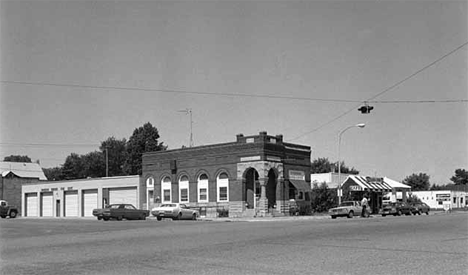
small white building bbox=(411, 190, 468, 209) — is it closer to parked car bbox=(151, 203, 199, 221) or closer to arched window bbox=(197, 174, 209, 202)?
arched window bbox=(197, 174, 209, 202)

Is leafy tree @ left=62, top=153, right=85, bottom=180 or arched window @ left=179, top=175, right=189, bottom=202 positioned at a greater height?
leafy tree @ left=62, top=153, right=85, bottom=180

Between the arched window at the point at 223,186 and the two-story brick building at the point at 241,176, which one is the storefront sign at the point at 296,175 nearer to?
the two-story brick building at the point at 241,176

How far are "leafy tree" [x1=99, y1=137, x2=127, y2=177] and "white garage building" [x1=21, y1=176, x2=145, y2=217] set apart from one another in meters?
35.1

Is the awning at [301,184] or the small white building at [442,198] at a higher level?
the awning at [301,184]

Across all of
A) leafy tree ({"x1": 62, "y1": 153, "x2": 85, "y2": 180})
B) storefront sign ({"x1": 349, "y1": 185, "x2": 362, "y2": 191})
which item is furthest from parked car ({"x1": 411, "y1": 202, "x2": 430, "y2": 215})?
leafy tree ({"x1": 62, "y1": 153, "x2": 85, "y2": 180})

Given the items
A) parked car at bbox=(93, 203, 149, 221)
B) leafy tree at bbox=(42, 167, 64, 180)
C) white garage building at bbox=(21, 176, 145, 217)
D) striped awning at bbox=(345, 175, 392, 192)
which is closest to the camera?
parked car at bbox=(93, 203, 149, 221)

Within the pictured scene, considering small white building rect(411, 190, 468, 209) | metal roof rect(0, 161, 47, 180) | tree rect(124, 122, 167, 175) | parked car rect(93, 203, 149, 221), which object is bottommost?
small white building rect(411, 190, 468, 209)

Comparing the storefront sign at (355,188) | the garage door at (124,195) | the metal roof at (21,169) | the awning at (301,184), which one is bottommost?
the garage door at (124,195)

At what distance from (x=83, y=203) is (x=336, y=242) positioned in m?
58.2

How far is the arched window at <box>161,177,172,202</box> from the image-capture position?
61725 millimetres

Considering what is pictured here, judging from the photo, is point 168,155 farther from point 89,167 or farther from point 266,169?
point 89,167

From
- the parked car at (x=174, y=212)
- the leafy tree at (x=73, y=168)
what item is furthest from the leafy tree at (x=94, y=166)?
the parked car at (x=174, y=212)

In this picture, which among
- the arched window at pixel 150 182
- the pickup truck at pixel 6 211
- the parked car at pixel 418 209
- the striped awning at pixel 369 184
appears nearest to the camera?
the parked car at pixel 418 209

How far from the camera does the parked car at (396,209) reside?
59200 mm
